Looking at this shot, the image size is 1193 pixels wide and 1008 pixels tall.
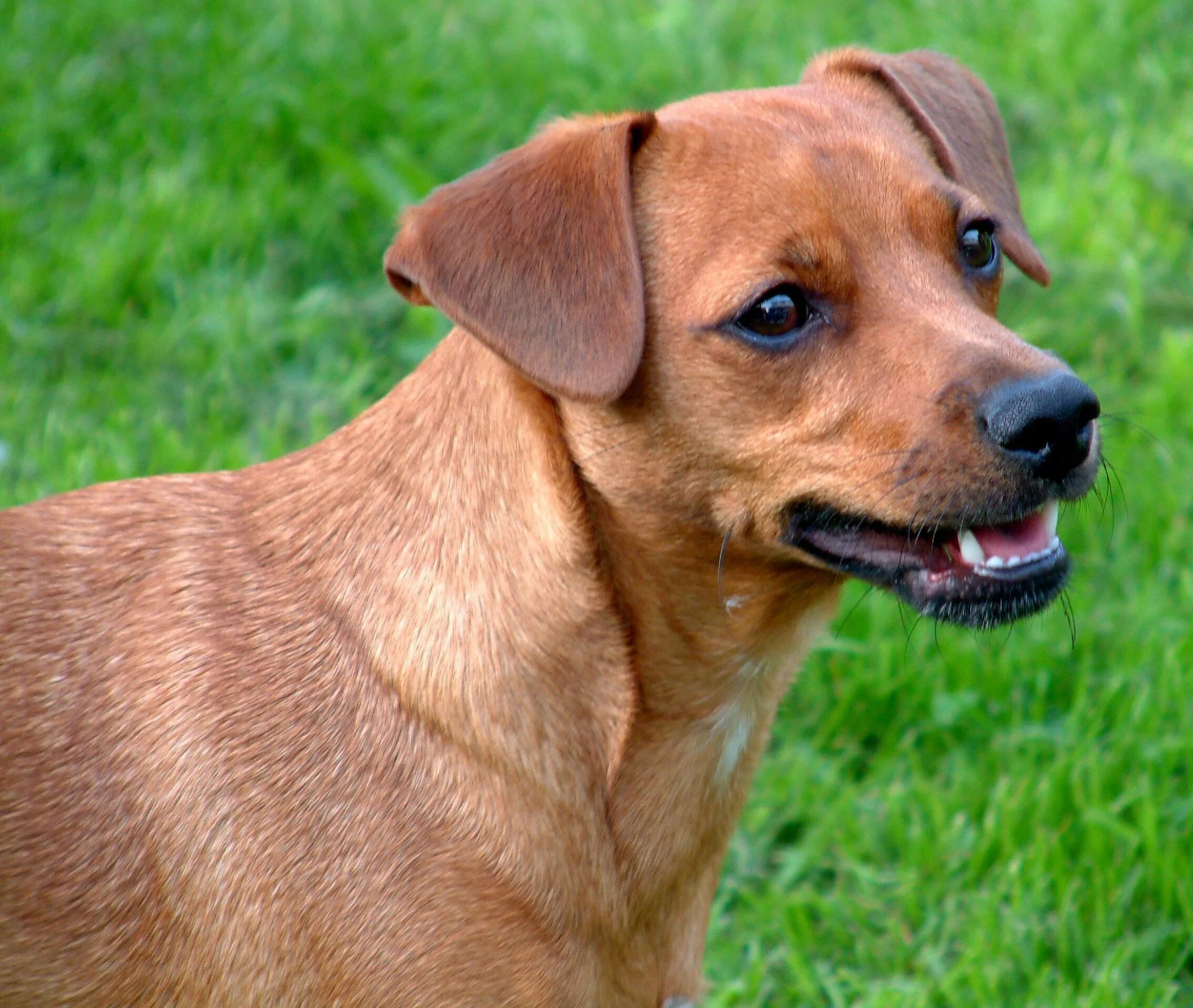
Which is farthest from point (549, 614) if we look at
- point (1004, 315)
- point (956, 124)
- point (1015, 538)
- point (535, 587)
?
point (1004, 315)

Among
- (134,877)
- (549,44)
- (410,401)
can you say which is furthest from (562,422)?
(549,44)

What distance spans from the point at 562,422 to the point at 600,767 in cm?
71

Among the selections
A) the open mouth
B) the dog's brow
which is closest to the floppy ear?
the dog's brow

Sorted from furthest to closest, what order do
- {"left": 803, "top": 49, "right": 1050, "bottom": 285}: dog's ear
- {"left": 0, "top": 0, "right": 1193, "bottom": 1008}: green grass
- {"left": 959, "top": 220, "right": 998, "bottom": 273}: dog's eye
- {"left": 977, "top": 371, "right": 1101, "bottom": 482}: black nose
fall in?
1. {"left": 0, "top": 0, "right": 1193, "bottom": 1008}: green grass
2. {"left": 803, "top": 49, "right": 1050, "bottom": 285}: dog's ear
3. {"left": 959, "top": 220, "right": 998, "bottom": 273}: dog's eye
4. {"left": 977, "top": 371, "right": 1101, "bottom": 482}: black nose

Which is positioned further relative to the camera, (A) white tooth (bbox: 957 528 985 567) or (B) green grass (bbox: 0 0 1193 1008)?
(B) green grass (bbox: 0 0 1193 1008)

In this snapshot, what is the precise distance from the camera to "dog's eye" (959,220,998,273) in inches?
134

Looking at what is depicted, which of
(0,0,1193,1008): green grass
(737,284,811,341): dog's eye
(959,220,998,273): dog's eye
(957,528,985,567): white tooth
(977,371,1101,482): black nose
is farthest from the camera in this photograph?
(0,0,1193,1008): green grass

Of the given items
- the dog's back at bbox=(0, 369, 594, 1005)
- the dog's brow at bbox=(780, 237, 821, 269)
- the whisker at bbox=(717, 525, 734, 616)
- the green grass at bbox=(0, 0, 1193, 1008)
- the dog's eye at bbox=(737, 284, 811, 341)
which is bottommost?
the green grass at bbox=(0, 0, 1193, 1008)

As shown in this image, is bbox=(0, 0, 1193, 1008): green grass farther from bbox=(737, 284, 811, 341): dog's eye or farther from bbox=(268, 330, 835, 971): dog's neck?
bbox=(737, 284, 811, 341): dog's eye

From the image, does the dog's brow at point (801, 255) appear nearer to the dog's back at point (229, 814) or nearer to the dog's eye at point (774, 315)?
the dog's eye at point (774, 315)

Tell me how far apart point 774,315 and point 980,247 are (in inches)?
25.1

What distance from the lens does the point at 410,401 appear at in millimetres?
3340

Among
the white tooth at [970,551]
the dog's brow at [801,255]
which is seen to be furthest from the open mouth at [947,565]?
the dog's brow at [801,255]

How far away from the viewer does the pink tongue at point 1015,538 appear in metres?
3.21
